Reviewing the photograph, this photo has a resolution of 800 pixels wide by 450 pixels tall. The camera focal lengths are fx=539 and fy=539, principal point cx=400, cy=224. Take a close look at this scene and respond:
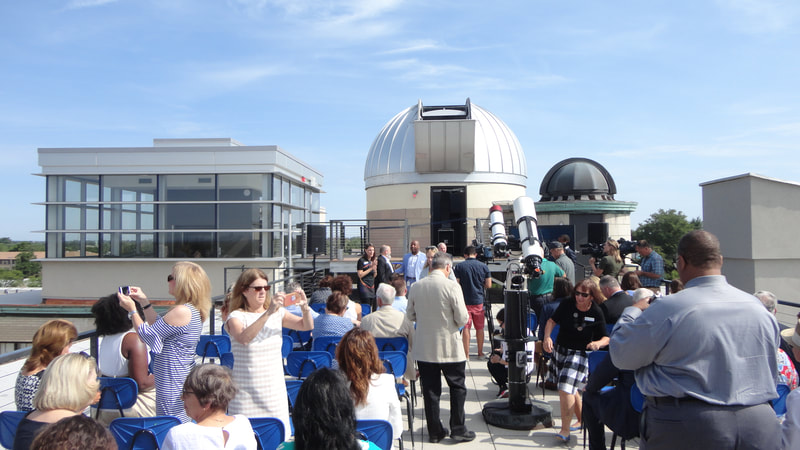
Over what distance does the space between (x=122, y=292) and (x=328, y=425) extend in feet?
8.58

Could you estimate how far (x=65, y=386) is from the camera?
298 centimetres

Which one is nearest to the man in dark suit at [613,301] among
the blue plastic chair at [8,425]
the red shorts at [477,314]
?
the red shorts at [477,314]

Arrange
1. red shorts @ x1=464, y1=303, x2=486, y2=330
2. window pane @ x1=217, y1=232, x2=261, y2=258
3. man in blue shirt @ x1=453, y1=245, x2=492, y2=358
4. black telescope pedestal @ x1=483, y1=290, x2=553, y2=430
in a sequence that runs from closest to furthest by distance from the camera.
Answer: black telescope pedestal @ x1=483, y1=290, x2=553, y2=430 < man in blue shirt @ x1=453, y1=245, x2=492, y2=358 < red shorts @ x1=464, y1=303, x2=486, y2=330 < window pane @ x1=217, y1=232, x2=261, y2=258

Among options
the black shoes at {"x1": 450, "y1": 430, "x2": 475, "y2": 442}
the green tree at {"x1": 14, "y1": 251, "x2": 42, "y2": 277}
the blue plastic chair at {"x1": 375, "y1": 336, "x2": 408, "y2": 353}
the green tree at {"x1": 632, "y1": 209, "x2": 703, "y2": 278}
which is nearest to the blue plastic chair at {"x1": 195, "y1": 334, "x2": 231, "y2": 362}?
the blue plastic chair at {"x1": 375, "y1": 336, "x2": 408, "y2": 353}

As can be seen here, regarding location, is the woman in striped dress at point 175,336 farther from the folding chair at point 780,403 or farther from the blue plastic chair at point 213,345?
the folding chair at point 780,403

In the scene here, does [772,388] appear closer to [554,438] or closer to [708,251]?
[708,251]

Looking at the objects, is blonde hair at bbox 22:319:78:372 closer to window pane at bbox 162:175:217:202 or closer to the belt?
the belt

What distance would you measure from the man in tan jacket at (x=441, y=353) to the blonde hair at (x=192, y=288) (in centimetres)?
211

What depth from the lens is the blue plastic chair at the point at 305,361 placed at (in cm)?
502

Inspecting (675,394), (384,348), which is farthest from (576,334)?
(675,394)

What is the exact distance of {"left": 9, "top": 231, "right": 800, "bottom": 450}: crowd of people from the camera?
8.59ft

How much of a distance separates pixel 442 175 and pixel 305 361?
1430cm

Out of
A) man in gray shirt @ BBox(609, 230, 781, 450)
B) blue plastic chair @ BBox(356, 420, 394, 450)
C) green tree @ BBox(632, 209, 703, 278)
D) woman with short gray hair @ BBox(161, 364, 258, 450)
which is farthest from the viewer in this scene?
green tree @ BBox(632, 209, 703, 278)

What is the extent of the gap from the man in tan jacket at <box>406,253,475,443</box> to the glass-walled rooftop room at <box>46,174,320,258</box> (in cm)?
1189
